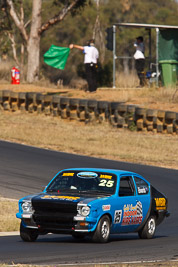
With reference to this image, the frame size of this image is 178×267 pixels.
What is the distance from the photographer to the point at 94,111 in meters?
31.3

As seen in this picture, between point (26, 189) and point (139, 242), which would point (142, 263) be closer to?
point (139, 242)

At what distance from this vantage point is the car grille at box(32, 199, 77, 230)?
10.6m

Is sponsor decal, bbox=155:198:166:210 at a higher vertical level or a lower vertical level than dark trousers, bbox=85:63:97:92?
lower

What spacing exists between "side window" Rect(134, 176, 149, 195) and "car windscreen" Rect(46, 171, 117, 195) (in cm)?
65

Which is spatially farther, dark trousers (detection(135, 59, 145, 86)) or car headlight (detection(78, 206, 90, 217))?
dark trousers (detection(135, 59, 145, 86))

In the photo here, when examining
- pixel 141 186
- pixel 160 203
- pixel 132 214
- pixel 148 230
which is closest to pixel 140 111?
pixel 160 203

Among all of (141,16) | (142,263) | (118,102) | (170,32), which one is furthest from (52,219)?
(141,16)

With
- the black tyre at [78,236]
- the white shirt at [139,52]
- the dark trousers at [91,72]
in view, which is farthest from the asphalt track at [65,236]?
the white shirt at [139,52]

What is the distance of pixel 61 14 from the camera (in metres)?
41.7

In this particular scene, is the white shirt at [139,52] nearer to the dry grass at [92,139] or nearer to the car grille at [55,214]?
the dry grass at [92,139]

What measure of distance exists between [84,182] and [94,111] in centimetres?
1992

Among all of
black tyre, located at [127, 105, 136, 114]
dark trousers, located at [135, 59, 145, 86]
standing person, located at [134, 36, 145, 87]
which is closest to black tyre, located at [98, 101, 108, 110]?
black tyre, located at [127, 105, 136, 114]

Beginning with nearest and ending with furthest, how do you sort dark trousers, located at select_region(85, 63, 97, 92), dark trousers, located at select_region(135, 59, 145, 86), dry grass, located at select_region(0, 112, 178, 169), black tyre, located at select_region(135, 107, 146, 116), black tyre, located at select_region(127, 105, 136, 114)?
dry grass, located at select_region(0, 112, 178, 169) < black tyre, located at select_region(135, 107, 146, 116) < black tyre, located at select_region(127, 105, 136, 114) < dark trousers, located at select_region(85, 63, 97, 92) < dark trousers, located at select_region(135, 59, 145, 86)

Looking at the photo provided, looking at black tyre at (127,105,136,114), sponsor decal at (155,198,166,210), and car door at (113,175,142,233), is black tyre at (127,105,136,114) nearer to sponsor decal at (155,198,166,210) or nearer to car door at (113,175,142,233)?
sponsor decal at (155,198,166,210)
